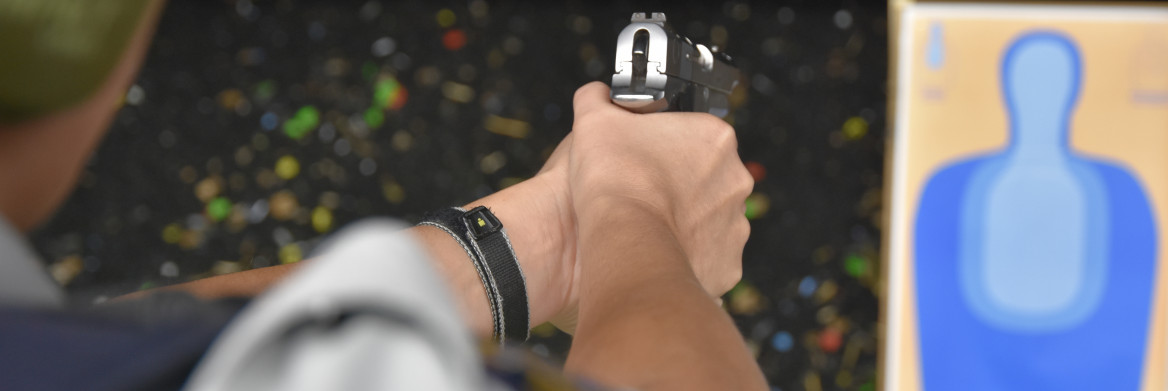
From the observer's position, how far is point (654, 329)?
464 millimetres

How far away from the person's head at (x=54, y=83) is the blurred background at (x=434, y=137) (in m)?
1.33

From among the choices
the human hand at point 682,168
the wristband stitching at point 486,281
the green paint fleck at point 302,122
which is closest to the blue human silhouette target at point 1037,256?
the human hand at point 682,168

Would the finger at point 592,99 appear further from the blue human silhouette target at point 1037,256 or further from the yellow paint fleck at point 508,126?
the blue human silhouette target at point 1037,256

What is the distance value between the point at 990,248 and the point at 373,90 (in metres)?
1.32

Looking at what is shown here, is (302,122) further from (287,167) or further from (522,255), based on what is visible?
(522,255)

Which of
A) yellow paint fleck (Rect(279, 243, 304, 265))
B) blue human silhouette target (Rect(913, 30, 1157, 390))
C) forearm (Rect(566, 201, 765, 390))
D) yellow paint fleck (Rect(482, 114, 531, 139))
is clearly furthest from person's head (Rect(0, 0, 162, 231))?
blue human silhouette target (Rect(913, 30, 1157, 390))

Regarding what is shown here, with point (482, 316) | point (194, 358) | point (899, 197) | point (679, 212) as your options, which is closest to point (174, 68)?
point (482, 316)

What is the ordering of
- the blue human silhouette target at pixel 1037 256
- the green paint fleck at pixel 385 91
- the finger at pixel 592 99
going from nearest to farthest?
1. the finger at pixel 592 99
2. the blue human silhouette target at pixel 1037 256
3. the green paint fleck at pixel 385 91

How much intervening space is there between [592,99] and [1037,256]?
3.62ft

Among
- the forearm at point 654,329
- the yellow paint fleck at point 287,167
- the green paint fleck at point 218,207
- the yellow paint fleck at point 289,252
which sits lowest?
the yellow paint fleck at point 289,252

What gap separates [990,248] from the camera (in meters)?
1.58

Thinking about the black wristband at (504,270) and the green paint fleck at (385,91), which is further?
the green paint fleck at (385,91)

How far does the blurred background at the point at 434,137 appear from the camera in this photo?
1.62m

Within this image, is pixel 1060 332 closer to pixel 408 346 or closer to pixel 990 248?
pixel 990 248
